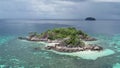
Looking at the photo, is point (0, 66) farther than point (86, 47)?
No

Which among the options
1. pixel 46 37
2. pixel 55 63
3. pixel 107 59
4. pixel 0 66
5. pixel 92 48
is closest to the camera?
pixel 0 66

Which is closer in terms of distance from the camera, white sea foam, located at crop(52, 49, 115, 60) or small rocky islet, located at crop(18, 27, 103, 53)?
white sea foam, located at crop(52, 49, 115, 60)

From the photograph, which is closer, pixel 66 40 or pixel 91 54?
pixel 91 54

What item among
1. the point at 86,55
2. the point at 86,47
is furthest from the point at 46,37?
the point at 86,55

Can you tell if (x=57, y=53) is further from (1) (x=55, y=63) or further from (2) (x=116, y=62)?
(2) (x=116, y=62)

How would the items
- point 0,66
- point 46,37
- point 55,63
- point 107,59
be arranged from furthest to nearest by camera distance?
point 46,37, point 107,59, point 55,63, point 0,66

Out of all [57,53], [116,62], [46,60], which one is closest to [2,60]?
[46,60]

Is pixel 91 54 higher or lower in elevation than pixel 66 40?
lower

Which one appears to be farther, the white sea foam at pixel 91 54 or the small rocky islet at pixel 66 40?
the small rocky islet at pixel 66 40
